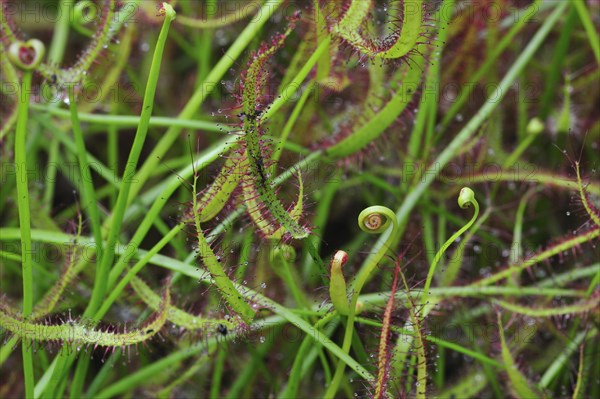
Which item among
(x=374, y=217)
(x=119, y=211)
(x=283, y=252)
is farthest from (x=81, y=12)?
(x=374, y=217)

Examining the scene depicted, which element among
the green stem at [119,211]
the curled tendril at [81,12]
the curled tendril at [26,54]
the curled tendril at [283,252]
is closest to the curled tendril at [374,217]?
the curled tendril at [283,252]

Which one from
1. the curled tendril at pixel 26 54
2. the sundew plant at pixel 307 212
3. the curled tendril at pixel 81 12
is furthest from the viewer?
the curled tendril at pixel 81 12

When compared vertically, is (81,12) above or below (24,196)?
above

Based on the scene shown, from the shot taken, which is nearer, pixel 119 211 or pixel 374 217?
pixel 374 217


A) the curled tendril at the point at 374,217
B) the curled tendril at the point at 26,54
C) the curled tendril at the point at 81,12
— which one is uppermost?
the curled tendril at the point at 81,12

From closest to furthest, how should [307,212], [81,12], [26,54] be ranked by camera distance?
1. [26,54]
2. [307,212]
3. [81,12]

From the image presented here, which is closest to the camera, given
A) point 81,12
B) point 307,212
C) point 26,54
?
point 26,54

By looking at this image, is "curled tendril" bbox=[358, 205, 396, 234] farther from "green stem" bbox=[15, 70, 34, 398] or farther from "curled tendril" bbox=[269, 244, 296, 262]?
"green stem" bbox=[15, 70, 34, 398]

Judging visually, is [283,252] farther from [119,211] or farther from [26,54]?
[26,54]

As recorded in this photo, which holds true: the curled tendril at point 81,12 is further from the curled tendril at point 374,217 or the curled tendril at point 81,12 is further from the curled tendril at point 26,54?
the curled tendril at point 374,217
